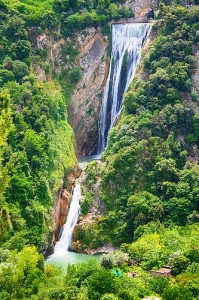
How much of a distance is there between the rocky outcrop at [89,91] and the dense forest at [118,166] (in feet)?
3.84

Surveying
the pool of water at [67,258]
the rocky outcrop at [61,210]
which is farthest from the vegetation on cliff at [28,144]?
the pool of water at [67,258]

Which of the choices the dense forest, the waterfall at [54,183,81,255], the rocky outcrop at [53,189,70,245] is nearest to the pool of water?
the waterfall at [54,183,81,255]

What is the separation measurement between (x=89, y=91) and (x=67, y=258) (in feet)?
62.0

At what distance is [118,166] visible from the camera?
4209 centimetres

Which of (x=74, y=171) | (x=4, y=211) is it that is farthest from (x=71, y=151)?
(x=4, y=211)

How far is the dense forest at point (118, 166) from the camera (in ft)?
103

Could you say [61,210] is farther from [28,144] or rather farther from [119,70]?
[119,70]

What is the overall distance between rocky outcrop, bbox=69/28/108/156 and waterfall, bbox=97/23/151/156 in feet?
2.47

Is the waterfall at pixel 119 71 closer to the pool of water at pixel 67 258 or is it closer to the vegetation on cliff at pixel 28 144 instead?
the vegetation on cliff at pixel 28 144

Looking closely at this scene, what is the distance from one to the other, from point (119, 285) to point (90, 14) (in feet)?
105

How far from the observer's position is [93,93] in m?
52.4

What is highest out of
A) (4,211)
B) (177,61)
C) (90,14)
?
(90,14)

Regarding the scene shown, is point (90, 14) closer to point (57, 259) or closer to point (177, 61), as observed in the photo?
point (177, 61)

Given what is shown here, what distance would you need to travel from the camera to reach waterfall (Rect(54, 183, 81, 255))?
40372mm
